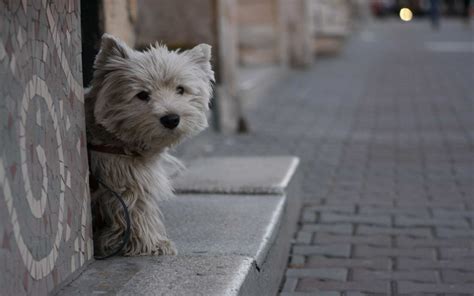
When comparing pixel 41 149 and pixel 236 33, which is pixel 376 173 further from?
pixel 236 33

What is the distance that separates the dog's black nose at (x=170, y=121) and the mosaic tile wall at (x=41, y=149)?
320mm

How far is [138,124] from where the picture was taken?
3.65 m

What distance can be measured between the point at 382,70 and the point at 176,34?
372 inches

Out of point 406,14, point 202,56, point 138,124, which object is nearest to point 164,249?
point 138,124

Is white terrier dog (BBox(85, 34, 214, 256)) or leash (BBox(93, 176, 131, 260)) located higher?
white terrier dog (BBox(85, 34, 214, 256))

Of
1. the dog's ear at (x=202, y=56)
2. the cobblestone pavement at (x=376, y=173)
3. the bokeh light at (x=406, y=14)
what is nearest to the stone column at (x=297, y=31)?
the cobblestone pavement at (x=376, y=173)

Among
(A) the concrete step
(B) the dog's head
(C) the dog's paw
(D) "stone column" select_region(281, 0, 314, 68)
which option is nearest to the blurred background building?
(D) "stone column" select_region(281, 0, 314, 68)

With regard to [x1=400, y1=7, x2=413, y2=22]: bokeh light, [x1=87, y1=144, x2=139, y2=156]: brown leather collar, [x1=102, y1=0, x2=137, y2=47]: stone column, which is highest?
[x1=102, y1=0, x2=137, y2=47]: stone column

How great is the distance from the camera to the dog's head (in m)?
3.64

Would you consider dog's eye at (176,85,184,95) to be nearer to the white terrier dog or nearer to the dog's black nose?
the white terrier dog

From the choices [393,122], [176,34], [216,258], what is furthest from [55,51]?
[393,122]

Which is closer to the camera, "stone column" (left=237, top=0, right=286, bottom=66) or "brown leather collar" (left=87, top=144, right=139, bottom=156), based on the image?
"brown leather collar" (left=87, top=144, right=139, bottom=156)

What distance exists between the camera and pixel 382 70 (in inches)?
712

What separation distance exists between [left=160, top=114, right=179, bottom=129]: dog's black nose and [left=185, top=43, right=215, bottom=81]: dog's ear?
0.34m
